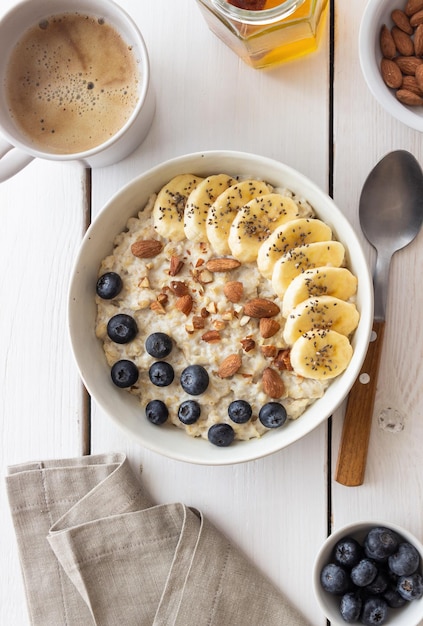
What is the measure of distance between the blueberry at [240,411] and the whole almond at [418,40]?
2.19ft

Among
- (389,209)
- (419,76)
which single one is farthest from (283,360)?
(419,76)

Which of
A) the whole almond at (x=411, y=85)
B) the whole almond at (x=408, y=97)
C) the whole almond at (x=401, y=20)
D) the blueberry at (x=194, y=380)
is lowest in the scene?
the blueberry at (x=194, y=380)

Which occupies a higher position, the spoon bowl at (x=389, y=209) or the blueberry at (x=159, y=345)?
→ the spoon bowl at (x=389, y=209)

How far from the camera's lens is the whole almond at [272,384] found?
1305 mm

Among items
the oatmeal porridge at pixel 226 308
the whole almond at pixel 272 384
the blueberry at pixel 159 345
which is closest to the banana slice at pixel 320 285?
the oatmeal porridge at pixel 226 308

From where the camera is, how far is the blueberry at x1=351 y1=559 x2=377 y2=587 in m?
1.34

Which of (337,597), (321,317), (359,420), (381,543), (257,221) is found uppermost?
(257,221)

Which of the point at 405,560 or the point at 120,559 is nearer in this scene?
the point at 405,560

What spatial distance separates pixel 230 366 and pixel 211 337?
0.06 m

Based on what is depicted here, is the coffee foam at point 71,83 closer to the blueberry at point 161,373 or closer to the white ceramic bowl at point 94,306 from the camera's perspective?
the white ceramic bowl at point 94,306

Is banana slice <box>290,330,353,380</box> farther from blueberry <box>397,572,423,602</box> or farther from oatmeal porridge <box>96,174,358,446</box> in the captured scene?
blueberry <box>397,572,423,602</box>

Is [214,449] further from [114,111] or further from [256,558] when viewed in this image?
[114,111]

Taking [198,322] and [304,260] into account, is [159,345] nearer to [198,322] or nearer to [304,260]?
[198,322]

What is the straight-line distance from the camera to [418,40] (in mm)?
1363
